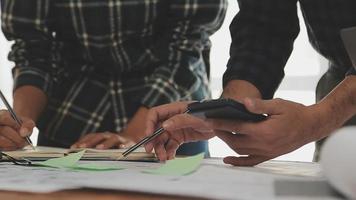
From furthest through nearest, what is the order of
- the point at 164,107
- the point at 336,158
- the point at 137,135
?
the point at 137,135, the point at 164,107, the point at 336,158

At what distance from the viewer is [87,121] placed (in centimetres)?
141

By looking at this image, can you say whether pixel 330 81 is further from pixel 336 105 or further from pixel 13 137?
pixel 13 137

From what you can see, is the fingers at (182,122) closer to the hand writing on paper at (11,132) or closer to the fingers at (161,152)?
the fingers at (161,152)

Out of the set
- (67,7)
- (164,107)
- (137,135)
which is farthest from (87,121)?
(164,107)

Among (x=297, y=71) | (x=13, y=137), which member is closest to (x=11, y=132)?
(x=13, y=137)

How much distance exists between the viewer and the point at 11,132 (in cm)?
119

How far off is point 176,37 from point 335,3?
0.45 meters

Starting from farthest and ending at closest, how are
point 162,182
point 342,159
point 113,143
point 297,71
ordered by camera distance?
point 297,71
point 113,143
point 162,182
point 342,159

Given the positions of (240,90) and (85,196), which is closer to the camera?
(85,196)

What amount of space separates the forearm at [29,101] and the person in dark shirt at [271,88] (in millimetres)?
542

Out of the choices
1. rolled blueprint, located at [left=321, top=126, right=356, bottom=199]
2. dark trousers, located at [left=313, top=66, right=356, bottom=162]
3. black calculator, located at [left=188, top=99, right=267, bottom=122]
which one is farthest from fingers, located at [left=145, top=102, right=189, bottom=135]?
rolled blueprint, located at [left=321, top=126, right=356, bottom=199]

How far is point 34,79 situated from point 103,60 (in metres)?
0.19

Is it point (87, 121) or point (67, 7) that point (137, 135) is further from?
point (67, 7)

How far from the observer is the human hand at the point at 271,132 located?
0.78 meters
